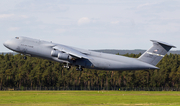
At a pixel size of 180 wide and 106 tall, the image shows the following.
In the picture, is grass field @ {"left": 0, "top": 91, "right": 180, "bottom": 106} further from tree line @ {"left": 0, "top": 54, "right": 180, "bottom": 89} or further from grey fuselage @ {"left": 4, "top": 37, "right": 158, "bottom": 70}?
tree line @ {"left": 0, "top": 54, "right": 180, "bottom": 89}

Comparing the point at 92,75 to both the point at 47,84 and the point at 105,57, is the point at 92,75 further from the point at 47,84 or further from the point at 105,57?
the point at 105,57

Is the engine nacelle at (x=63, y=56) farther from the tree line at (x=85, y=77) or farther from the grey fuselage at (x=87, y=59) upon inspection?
the tree line at (x=85, y=77)

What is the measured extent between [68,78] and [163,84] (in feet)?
112

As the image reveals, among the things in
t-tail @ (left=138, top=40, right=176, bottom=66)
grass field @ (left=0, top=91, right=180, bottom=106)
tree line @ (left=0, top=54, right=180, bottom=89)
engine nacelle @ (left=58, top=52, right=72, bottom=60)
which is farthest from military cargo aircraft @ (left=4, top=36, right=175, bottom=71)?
tree line @ (left=0, top=54, right=180, bottom=89)

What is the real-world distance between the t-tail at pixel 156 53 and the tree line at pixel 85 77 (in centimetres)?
6767

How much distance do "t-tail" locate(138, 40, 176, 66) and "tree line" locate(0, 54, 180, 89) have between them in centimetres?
6767

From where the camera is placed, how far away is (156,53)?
36250mm

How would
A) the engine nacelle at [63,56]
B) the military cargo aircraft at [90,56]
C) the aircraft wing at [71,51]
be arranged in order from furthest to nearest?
the military cargo aircraft at [90,56] → the engine nacelle at [63,56] → the aircraft wing at [71,51]

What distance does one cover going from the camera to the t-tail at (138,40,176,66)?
35834 millimetres

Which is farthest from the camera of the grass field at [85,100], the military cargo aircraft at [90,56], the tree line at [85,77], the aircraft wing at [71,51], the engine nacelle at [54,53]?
the tree line at [85,77]

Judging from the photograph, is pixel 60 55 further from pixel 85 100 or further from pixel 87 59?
pixel 85 100

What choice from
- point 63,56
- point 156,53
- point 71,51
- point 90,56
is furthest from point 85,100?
point 156,53

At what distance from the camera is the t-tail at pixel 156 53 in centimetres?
3583

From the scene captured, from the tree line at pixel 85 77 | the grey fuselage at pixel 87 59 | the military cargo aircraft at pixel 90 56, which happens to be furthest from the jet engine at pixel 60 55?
the tree line at pixel 85 77
